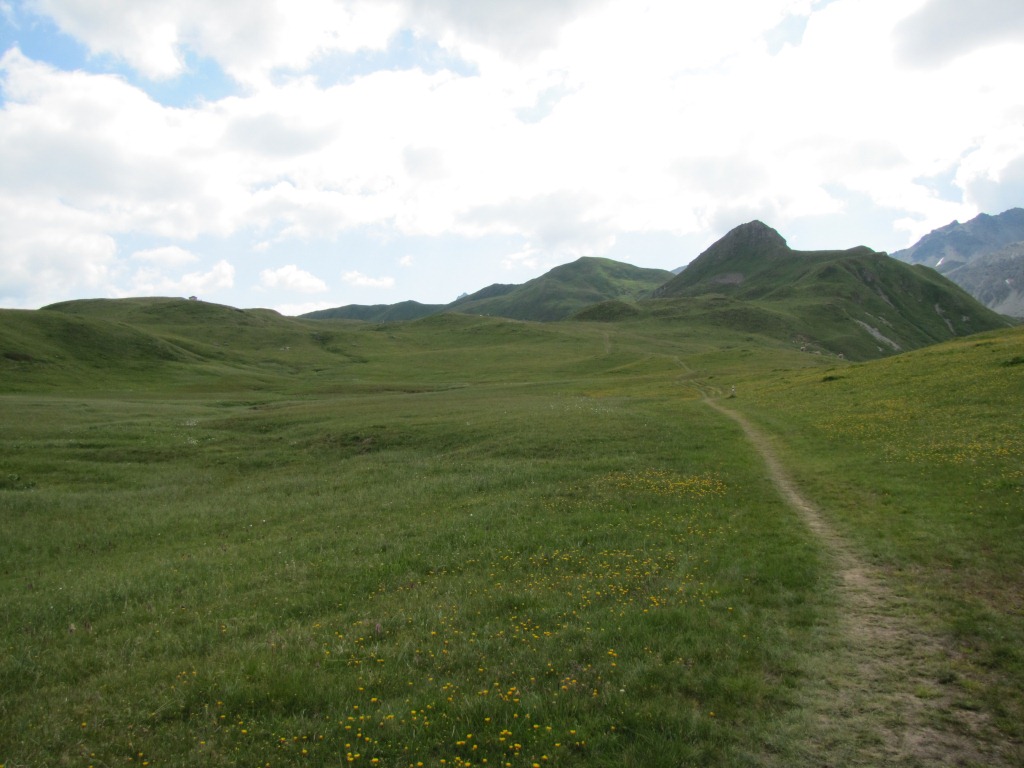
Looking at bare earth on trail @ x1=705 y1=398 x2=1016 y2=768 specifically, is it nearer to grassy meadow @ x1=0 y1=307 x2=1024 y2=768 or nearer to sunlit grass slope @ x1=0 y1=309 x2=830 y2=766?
grassy meadow @ x1=0 y1=307 x2=1024 y2=768

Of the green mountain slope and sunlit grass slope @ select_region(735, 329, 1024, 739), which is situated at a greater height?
the green mountain slope

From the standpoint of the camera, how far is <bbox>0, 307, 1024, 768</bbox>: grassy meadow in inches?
368

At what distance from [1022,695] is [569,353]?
141 m

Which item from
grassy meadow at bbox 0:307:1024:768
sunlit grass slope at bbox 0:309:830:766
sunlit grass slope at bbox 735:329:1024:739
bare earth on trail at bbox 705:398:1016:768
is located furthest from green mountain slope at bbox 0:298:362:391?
bare earth on trail at bbox 705:398:1016:768

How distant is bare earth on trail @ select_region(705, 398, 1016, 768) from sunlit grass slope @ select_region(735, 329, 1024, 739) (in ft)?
1.33

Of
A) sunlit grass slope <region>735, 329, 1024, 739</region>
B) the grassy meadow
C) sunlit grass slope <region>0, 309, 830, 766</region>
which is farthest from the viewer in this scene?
sunlit grass slope <region>735, 329, 1024, 739</region>

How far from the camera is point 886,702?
957cm

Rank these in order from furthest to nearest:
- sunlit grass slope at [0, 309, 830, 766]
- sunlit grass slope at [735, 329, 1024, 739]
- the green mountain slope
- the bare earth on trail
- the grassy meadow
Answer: the green mountain slope, sunlit grass slope at [735, 329, 1024, 739], the grassy meadow, sunlit grass slope at [0, 309, 830, 766], the bare earth on trail

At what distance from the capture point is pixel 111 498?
98.7 ft

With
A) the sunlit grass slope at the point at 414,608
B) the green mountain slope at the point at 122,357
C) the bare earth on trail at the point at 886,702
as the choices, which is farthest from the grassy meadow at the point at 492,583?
the green mountain slope at the point at 122,357

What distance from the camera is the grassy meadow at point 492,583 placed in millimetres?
9344

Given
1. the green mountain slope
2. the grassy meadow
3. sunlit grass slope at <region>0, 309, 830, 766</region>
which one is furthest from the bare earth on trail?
the green mountain slope

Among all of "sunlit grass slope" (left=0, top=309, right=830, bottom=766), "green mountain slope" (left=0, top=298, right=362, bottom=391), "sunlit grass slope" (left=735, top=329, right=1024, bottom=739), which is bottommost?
"sunlit grass slope" (left=0, top=309, right=830, bottom=766)

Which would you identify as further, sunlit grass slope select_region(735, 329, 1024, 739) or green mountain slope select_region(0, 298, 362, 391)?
green mountain slope select_region(0, 298, 362, 391)
